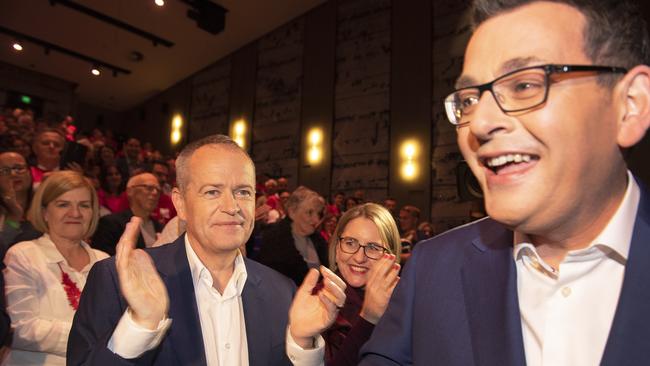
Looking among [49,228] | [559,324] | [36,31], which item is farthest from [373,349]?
[36,31]

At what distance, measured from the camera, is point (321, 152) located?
10.2 meters

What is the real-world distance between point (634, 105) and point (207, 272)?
1520 mm

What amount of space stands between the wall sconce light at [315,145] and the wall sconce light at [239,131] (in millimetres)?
2175

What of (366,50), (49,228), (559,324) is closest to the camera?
(559,324)

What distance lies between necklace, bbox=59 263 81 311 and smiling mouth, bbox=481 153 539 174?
2.27m

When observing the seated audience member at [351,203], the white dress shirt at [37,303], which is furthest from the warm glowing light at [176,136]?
the white dress shirt at [37,303]

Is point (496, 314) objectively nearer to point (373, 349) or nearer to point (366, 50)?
point (373, 349)

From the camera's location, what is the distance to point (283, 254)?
4254mm

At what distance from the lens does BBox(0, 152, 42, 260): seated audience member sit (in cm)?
295

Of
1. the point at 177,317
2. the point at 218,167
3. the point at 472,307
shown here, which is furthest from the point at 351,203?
the point at 472,307

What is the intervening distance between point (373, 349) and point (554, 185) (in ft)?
1.81

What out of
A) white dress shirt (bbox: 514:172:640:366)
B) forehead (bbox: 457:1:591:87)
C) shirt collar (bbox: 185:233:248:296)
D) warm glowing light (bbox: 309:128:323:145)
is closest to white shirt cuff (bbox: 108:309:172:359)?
shirt collar (bbox: 185:233:248:296)

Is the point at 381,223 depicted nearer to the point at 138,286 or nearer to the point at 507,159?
the point at 138,286

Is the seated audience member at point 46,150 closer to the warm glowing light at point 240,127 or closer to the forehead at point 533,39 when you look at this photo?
the forehead at point 533,39
